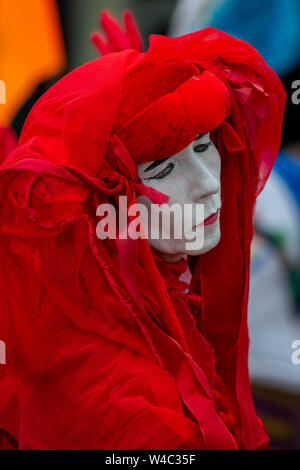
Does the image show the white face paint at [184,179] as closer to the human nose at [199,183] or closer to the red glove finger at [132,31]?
the human nose at [199,183]

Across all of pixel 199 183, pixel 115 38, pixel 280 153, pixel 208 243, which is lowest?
pixel 280 153

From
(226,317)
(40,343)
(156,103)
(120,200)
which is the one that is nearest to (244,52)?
(156,103)

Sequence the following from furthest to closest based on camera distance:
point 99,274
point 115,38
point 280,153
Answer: point 280,153 < point 115,38 < point 99,274

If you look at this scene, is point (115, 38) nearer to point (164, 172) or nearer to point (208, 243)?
point (164, 172)

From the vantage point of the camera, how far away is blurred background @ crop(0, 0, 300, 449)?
2133 mm

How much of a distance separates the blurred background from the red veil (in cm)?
38

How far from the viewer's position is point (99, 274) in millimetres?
1069

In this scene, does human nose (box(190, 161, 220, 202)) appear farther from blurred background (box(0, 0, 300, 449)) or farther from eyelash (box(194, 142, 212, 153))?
blurred background (box(0, 0, 300, 449))

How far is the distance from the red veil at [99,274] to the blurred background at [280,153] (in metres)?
0.38

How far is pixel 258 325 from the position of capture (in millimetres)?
2174

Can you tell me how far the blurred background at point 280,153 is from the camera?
7.00ft

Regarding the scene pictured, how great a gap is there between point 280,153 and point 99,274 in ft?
5.26

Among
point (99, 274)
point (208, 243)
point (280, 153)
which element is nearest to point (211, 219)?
point (208, 243)

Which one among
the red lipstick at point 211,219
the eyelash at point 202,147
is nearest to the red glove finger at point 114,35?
the eyelash at point 202,147
